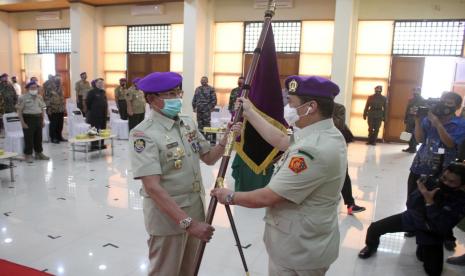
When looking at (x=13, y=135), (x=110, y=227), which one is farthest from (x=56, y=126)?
(x=110, y=227)

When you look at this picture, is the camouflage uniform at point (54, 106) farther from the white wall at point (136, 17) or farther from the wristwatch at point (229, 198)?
the wristwatch at point (229, 198)

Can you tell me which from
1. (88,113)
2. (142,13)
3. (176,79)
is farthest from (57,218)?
(142,13)

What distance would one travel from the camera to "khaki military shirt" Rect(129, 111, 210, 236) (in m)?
1.77

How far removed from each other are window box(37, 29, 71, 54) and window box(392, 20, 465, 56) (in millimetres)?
10947

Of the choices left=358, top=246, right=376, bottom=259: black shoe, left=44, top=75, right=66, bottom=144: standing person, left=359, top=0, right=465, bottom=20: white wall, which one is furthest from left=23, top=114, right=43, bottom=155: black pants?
left=359, top=0, right=465, bottom=20: white wall

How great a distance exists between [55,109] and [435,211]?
7.82m

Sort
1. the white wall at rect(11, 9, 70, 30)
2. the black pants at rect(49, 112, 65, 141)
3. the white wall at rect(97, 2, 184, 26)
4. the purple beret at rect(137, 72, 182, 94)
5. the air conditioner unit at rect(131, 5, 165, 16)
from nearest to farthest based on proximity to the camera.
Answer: the purple beret at rect(137, 72, 182, 94) < the black pants at rect(49, 112, 65, 141) < the white wall at rect(97, 2, 184, 26) < the air conditioner unit at rect(131, 5, 165, 16) < the white wall at rect(11, 9, 70, 30)

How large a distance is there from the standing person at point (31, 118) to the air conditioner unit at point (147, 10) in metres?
5.94

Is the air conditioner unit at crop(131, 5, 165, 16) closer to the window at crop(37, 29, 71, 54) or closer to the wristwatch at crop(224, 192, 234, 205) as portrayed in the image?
the window at crop(37, 29, 71, 54)

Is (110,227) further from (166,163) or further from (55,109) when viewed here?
(55,109)

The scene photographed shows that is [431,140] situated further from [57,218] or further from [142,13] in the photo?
[142,13]

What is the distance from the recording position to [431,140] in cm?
338

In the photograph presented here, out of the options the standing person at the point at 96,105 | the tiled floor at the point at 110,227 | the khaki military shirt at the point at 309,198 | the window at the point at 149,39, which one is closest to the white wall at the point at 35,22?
the window at the point at 149,39

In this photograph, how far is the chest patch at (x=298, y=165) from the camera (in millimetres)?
1460
